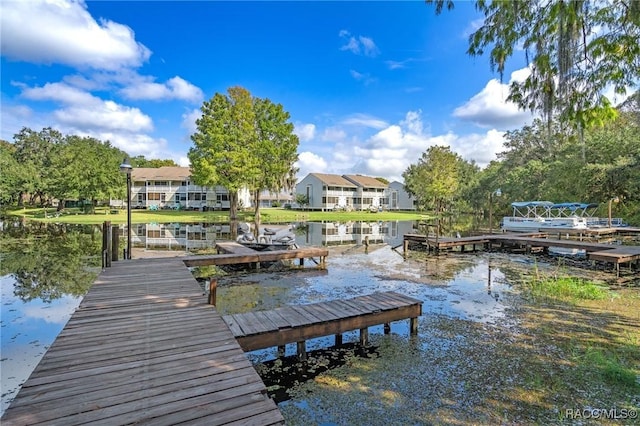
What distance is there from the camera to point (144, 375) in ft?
11.0

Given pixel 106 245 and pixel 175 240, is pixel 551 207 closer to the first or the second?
pixel 175 240

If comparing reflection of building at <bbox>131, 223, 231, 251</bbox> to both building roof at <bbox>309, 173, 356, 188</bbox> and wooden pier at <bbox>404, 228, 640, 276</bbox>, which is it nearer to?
wooden pier at <bbox>404, 228, 640, 276</bbox>

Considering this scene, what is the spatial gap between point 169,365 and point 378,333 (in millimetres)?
4229

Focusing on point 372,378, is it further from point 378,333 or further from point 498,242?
point 498,242

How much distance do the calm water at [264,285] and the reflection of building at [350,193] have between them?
1425 inches

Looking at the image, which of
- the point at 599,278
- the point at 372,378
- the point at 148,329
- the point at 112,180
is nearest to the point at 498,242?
the point at 599,278

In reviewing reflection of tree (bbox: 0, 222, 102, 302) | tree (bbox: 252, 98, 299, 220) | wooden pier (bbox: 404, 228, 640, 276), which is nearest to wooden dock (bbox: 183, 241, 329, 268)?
reflection of tree (bbox: 0, 222, 102, 302)

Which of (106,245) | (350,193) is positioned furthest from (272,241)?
(350,193)

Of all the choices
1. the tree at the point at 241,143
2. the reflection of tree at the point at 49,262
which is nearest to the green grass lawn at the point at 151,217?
the tree at the point at 241,143

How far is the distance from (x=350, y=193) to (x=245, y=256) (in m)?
46.1

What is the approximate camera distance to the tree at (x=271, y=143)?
113 ft

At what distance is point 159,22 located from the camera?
16328 mm

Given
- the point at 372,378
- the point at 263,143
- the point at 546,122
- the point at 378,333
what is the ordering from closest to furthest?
1. the point at 372,378
2. the point at 546,122
3. the point at 378,333
4. the point at 263,143

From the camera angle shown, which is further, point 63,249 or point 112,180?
point 112,180
